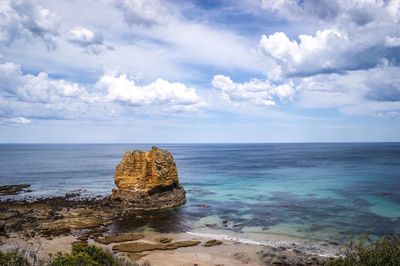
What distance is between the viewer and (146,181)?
5881 centimetres

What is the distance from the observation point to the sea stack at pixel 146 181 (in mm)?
58031

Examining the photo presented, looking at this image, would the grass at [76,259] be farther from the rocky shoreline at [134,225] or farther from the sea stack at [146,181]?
the sea stack at [146,181]

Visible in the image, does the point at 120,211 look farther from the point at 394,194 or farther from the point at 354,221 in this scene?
the point at 394,194

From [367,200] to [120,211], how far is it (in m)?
39.8

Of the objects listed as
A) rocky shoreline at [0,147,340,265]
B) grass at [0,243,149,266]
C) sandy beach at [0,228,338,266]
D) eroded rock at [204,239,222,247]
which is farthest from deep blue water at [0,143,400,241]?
grass at [0,243,149,266]

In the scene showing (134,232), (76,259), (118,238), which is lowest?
(134,232)

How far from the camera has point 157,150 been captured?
2405 inches

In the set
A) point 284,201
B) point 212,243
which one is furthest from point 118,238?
point 284,201

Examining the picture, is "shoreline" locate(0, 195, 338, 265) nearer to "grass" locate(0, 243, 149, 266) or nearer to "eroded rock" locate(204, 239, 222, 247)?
"eroded rock" locate(204, 239, 222, 247)

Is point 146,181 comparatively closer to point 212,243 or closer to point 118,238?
point 118,238

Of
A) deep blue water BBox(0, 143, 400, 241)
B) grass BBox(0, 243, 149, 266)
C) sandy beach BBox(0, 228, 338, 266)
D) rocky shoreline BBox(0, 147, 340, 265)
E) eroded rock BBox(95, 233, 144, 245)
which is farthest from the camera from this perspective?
deep blue water BBox(0, 143, 400, 241)

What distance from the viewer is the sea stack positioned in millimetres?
58031

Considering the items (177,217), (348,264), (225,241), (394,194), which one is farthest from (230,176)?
(348,264)

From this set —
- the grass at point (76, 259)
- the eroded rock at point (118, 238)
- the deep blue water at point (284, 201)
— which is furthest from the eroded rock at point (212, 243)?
the grass at point (76, 259)
